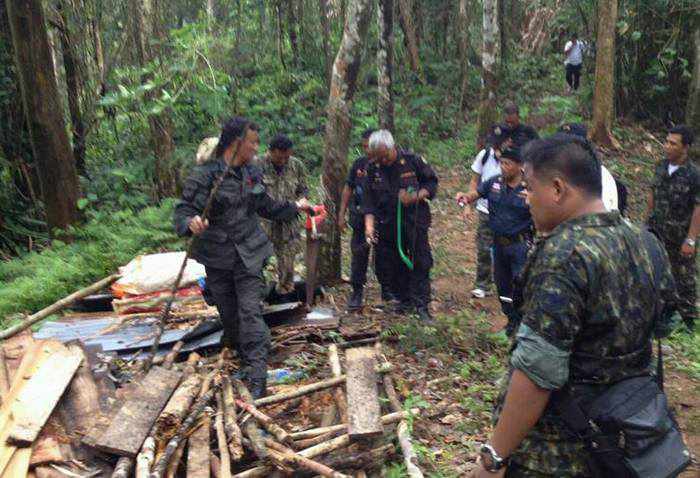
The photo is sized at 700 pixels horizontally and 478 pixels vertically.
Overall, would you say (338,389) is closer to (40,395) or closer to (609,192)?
(40,395)

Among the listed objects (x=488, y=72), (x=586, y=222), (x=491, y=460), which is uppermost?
(x=488, y=72)

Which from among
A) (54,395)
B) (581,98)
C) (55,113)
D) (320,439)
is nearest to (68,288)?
(55,113)

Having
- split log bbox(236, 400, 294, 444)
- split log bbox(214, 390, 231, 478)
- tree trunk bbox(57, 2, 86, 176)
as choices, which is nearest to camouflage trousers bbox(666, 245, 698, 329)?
split log bbox(236, 400, 294, 444)

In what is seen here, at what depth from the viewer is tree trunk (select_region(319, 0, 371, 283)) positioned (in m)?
7.44

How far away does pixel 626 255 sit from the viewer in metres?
2.27

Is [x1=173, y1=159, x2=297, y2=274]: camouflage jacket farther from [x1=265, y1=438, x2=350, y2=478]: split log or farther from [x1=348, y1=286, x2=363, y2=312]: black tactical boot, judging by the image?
[x1=348, y1=286, x2=363, y2=312]: black tactical boot

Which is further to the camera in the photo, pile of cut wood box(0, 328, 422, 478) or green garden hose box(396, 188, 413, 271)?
green garden hose box(396, 188, 413, 271)

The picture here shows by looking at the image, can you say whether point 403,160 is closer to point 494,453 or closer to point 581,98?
point 494,453

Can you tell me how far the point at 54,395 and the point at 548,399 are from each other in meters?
3.40

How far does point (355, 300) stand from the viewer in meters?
7.61

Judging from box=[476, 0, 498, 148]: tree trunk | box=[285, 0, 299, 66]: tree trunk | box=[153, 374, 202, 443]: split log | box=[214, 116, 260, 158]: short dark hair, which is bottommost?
box=[153, 374, 202, 443]: split log

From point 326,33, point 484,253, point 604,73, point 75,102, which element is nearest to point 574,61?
point 604,73

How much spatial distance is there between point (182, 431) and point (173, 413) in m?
0.13

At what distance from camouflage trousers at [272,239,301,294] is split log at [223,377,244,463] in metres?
2.41
